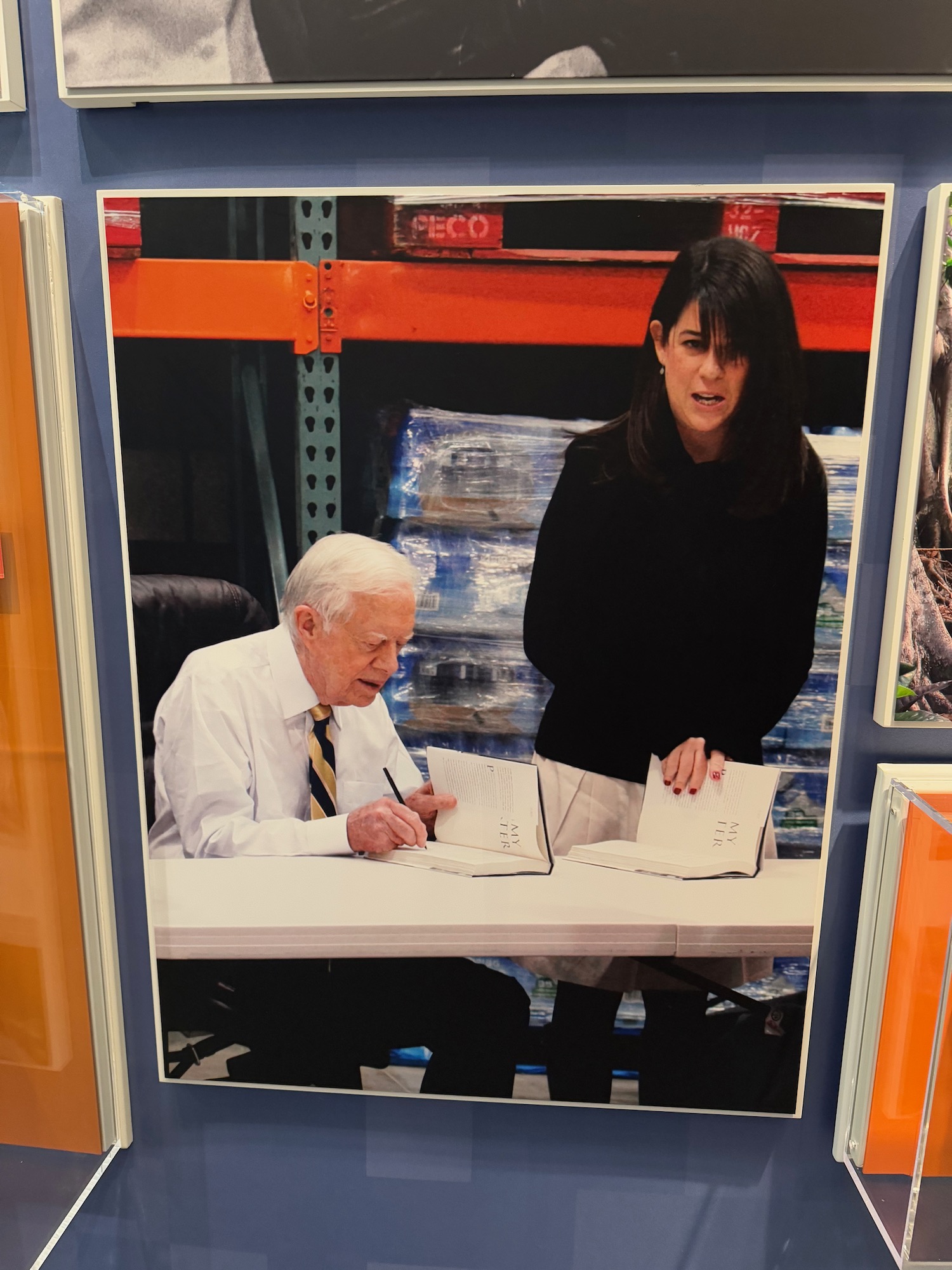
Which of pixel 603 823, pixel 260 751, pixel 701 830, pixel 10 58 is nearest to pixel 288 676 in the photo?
pixel 260 751

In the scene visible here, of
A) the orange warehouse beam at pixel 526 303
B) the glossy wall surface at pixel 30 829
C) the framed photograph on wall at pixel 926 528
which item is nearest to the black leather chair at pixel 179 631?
the glossy wall surface at pixel 30 829

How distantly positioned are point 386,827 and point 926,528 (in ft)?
2.62

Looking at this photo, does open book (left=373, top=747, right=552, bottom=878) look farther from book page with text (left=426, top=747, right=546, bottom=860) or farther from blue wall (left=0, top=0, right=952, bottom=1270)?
blue wall (left=0, top=0, right=952, bottom=1270)

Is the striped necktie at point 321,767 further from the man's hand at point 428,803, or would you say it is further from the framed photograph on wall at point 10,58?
the framed photograph on wall at point 10,58

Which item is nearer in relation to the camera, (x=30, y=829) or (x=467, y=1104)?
(x=30, y=829)

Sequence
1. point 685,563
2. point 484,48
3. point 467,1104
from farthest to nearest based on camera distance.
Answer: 1. point 467,1104
2. point 685,563
3. point 484,48

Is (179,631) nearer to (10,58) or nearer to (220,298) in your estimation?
(220,298)

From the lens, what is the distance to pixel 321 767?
3.64ft

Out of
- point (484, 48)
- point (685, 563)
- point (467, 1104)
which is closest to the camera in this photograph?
point (484, 48)

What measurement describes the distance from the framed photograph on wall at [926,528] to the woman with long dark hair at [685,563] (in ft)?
0.36

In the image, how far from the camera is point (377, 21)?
937 mm

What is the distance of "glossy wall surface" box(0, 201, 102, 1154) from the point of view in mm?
1035

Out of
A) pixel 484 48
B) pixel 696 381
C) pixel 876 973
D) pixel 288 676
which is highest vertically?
pixel 484 48

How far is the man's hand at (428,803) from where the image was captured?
1.10m
